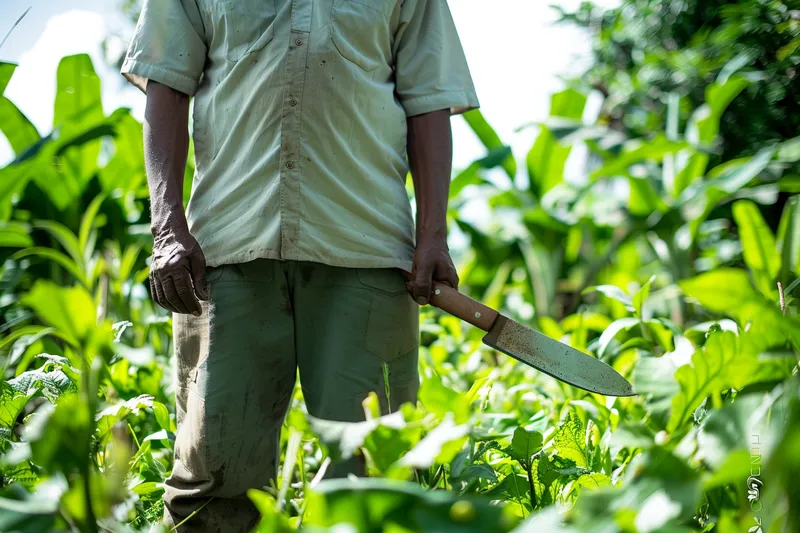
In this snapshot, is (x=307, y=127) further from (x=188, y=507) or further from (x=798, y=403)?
(x=798, y=403)

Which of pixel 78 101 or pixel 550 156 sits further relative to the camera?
pixel 550 156

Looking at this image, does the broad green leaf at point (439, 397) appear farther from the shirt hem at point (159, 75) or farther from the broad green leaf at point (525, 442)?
the shirt hem at point (159, 75)

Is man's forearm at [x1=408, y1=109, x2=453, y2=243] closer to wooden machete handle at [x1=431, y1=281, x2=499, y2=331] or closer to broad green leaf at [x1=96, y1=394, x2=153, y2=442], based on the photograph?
wooden machete handle at [x1=431, y1=281, x2=499, y2=331]

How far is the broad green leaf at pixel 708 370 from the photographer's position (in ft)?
2.56

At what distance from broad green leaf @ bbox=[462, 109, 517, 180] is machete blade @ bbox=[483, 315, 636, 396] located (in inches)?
93.3

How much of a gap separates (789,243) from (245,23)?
1470mm

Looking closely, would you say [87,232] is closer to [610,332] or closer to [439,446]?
[610,332]

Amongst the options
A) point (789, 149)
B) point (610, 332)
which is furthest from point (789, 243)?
point (610, 332)

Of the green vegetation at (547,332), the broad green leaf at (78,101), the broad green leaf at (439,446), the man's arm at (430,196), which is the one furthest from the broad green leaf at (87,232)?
the broad green leaf at (439,446)

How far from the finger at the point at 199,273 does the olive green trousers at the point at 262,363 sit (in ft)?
0.16

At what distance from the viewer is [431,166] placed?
154 centimetres

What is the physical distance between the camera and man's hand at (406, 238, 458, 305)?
1440mm

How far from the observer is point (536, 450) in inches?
45.2

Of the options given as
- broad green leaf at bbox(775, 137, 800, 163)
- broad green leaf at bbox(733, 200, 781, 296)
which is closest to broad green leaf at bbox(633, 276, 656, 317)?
broad green leaf at bbox(733, 200, 781, 296)
